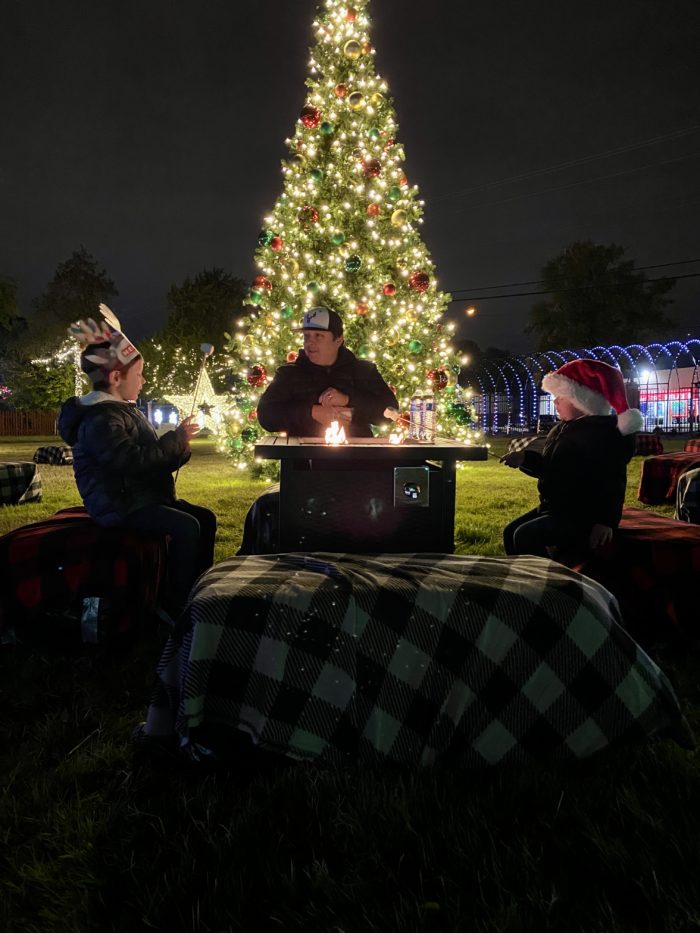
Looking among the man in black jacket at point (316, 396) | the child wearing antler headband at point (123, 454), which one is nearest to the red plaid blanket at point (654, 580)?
the man in black jacket at point (316, 396)

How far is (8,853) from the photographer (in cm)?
167

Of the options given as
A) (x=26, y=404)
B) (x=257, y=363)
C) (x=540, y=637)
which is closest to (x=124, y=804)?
(x=540, y=637)

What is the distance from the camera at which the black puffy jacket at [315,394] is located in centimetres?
430

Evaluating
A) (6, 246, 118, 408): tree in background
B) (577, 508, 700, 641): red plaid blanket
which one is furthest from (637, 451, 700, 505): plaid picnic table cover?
(6, 246, 118, 408): tree in background

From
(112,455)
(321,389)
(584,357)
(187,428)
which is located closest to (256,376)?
(321,389)

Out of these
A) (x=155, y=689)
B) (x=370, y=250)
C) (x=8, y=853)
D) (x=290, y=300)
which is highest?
(x=370, y=250)

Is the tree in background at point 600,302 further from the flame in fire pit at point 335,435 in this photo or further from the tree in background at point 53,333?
the flame in fire pit at point 335,435

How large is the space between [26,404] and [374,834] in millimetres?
40489

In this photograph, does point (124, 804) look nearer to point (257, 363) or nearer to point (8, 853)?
point (8, 853)

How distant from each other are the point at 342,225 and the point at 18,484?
244 inches

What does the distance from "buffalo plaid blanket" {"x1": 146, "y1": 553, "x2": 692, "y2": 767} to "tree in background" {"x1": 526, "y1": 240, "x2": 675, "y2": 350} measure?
4800 cm

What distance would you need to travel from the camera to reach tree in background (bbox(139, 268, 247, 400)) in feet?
124

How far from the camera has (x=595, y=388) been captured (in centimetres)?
353

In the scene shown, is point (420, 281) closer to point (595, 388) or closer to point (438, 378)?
point (438, 378)
